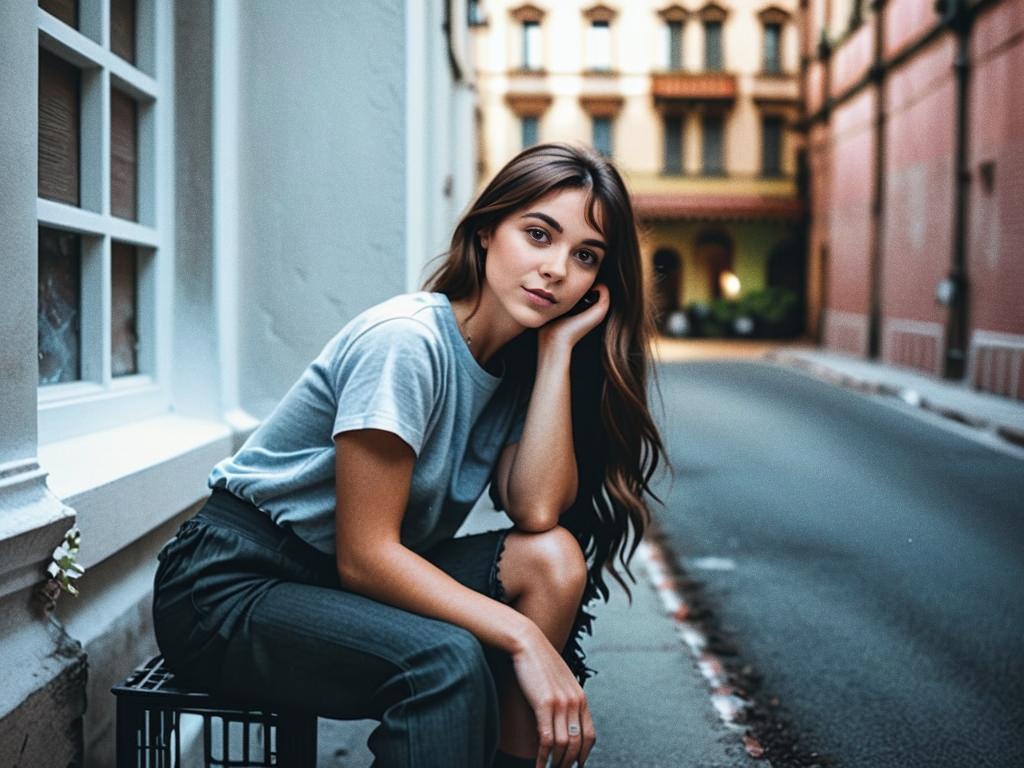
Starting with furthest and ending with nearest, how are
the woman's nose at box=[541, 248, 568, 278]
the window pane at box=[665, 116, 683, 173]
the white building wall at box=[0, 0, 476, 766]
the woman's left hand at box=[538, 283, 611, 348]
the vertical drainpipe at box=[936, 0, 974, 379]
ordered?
the window pane at box=[665, 116, 683, 173], the vertical drainpipe at box=[936, 0, 974, 379], the woman's left hand at box=[538, 283, 611, 348], the woman's nose at box=[541, 248, 568, 278], the white building wall at box=[0, 0, 476, 766]

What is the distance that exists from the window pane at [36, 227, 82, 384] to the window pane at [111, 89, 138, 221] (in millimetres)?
312

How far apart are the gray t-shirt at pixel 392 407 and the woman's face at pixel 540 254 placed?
0.15 m

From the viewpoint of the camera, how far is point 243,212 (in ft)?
13.2

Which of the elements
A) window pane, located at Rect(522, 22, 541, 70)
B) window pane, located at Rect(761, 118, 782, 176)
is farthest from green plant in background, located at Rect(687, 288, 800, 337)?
window pane, located at Rect(522, 22, 541, 70)

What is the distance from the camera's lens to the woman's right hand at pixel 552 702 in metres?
2.04

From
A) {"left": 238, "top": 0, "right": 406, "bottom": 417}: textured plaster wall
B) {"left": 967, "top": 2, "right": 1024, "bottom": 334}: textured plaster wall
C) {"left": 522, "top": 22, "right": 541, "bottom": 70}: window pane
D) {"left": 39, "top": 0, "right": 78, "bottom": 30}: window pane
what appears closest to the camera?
{"left": 39, "top": 0, "right": 78, "bottom": 30}: window pane

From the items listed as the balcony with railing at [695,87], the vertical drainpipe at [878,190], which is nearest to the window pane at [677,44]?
the balcony with railing at [695,87]

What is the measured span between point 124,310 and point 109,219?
39cm

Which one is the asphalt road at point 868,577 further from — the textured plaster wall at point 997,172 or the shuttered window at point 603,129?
the shuttered window at point 603,129

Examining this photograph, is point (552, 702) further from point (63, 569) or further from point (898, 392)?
point (898, 392)

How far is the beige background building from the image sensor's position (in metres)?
33.6

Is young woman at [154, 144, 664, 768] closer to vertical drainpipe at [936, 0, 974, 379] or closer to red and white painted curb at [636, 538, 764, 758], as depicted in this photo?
red and white painted curb at [636, 538, 764, 758]

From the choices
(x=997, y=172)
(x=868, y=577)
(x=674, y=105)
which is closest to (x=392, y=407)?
(x=868, y=577)

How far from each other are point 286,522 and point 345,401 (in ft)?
1.07
